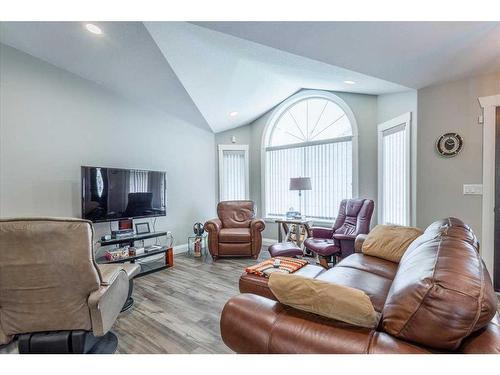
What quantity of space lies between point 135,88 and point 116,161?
1.10 m

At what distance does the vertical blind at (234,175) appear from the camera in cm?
545

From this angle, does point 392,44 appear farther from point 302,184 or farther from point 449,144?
point 302,184

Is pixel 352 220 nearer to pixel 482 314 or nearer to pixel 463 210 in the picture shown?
pixel 463 210

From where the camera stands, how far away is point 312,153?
483 centimetres

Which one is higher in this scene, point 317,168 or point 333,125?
point 333,125

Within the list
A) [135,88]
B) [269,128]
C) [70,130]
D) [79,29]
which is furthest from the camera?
[269,128]

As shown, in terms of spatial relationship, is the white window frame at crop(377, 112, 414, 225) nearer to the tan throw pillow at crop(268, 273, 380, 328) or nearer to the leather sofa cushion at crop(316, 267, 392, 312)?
the leather sofa cushion at crop(316, 267, 392, 312)

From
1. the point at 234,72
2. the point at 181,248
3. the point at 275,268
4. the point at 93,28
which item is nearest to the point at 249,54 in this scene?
the point at 234,72

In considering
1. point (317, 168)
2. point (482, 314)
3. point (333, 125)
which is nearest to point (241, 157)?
point (317, 168)

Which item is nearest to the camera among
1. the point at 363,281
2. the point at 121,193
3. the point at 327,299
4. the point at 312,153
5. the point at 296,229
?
the point at 327,299

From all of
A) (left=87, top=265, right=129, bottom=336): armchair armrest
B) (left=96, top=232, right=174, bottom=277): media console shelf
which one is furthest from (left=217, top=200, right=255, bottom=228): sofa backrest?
(left=87, top=265, right=129, bottom=336): armchair armrest

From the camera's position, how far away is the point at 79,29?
2.52 meters

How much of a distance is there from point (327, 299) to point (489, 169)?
2.81m

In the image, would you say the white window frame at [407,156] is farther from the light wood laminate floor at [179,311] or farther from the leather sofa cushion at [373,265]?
the light wood laminate floor at [179,311]
